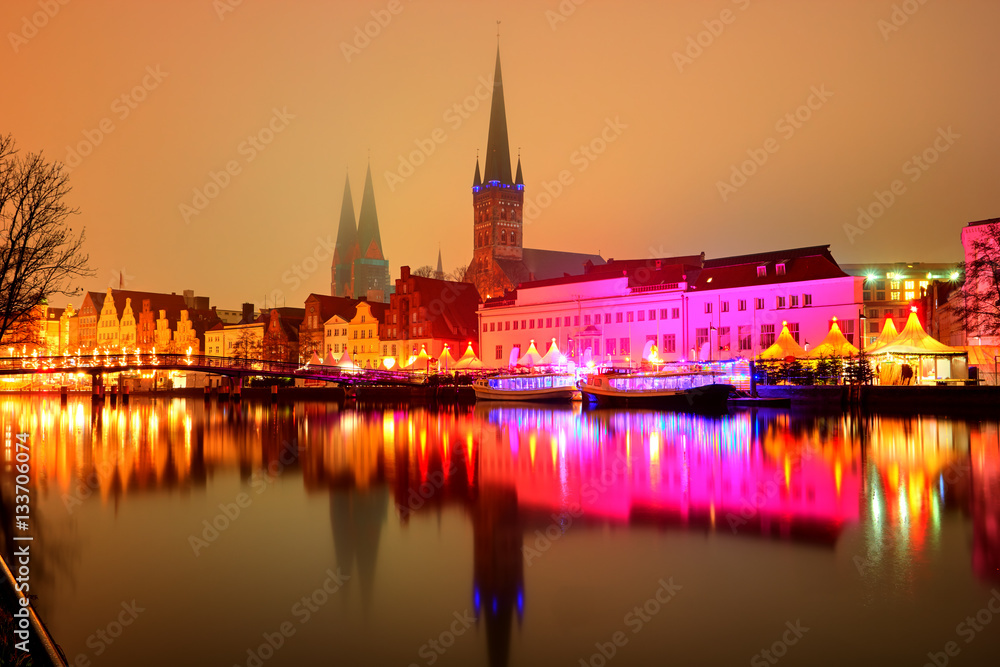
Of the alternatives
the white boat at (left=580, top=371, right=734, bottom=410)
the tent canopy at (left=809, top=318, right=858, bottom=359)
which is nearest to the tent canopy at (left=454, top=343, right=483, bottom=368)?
the white boat at (left=580, top=371, right=734, bottom=410)

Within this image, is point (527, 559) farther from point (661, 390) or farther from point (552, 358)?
point (552, 358)

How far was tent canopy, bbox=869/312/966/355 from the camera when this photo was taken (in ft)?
154

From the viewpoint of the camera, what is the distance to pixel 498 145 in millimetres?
148500

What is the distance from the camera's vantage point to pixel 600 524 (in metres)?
13.5

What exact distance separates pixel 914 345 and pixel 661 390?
47.8 feet

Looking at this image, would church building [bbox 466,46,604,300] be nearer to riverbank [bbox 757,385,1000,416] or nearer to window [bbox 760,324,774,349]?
window [bbox 760,324,774,349]

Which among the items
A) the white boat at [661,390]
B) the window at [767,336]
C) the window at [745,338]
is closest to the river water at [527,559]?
the white boat at [661,390]

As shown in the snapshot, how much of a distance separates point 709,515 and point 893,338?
41208 mm

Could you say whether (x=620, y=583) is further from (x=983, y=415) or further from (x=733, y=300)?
(x=733, y=300)

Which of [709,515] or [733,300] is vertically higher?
[733,300]

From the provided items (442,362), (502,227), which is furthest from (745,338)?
(502,227)

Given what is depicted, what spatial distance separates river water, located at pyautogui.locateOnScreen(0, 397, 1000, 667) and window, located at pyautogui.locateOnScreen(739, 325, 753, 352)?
144 ft

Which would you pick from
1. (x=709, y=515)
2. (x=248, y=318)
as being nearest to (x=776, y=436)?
(x=709, y=515)

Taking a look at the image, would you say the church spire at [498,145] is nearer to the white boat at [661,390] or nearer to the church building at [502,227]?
the church building at [502,227]
